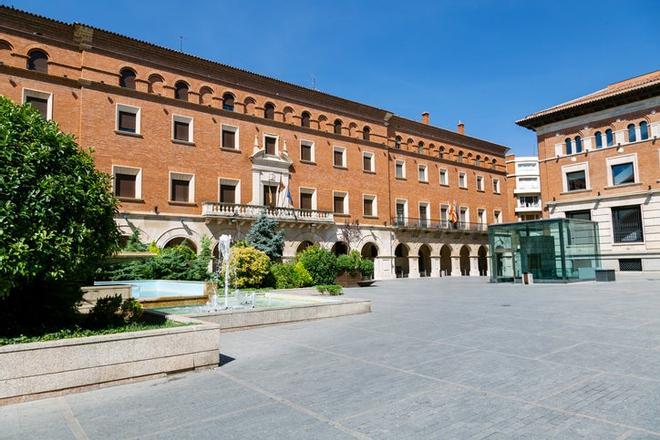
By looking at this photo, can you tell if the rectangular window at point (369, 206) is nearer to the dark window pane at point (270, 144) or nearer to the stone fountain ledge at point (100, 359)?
the dark window pane at point (270, 144)

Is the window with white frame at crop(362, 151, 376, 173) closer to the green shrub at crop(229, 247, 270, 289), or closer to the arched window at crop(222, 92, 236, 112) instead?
the arched window at crop(222, 92, 236, 112)

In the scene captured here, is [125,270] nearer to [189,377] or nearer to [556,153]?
[189,377]

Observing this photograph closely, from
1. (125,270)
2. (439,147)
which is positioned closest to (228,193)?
(125,270)

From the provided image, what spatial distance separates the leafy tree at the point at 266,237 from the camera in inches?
962

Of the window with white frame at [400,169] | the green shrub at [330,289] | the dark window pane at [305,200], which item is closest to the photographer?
the green shrub at [330,289]

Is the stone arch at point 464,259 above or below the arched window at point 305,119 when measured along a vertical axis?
below

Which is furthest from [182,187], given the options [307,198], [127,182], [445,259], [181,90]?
[445,259]

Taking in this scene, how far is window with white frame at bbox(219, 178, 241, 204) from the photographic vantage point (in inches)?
1061

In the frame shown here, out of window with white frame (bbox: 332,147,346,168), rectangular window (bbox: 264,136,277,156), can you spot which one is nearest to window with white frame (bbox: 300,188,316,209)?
window with white frame (bbox: 332,147,346,168)

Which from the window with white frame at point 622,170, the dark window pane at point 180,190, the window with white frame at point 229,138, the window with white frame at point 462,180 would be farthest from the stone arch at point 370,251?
the window with white frame at point 622,170

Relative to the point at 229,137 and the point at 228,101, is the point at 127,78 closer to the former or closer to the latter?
the point at 228,101

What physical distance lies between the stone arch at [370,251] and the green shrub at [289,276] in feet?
49.6

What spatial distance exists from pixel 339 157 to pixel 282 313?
2380cm

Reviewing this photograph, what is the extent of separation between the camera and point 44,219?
5.22 m
